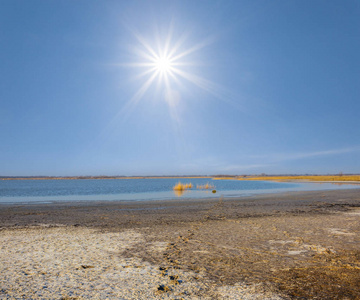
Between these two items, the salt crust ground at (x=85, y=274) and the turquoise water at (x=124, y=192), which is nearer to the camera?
the salt crust ground at (x=85, y=274)

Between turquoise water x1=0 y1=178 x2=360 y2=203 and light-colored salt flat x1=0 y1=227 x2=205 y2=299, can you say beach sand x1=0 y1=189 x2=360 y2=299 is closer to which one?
light-colored salt flat x1=0 y1=227 x2=205 y2=299

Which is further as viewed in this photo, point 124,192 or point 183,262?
point 124,192

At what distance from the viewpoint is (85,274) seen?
20.3 feet

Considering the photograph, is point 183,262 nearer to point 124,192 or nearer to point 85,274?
point 85,274

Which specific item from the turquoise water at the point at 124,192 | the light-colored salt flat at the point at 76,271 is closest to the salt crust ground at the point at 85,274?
the light-colored salt flat at the point at 76,271

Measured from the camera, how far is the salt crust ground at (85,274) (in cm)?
511

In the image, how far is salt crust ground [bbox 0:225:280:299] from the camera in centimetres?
511

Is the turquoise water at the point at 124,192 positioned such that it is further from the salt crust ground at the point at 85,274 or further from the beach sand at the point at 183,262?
the salt crust ground at the point at 85,274

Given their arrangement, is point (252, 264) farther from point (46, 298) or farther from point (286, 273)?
point (46, 298)

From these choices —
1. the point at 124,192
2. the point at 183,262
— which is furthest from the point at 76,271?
the point at 124,192

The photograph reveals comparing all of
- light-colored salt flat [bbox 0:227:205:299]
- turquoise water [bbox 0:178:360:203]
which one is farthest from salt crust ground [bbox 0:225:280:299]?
turquoise water [bbox 0:178:360:203]

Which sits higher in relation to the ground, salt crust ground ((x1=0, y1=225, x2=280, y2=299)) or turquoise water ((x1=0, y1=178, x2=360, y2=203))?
salt crust ground ((x1=0, y1=225, x2=280, y2=299))

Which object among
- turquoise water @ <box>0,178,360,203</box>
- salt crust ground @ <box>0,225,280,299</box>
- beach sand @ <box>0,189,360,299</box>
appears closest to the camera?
salt crust ground @ <box>0,225,280,299</box>

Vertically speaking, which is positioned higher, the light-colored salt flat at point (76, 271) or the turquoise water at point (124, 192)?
the light-colored salt flat at point (76, 271)
